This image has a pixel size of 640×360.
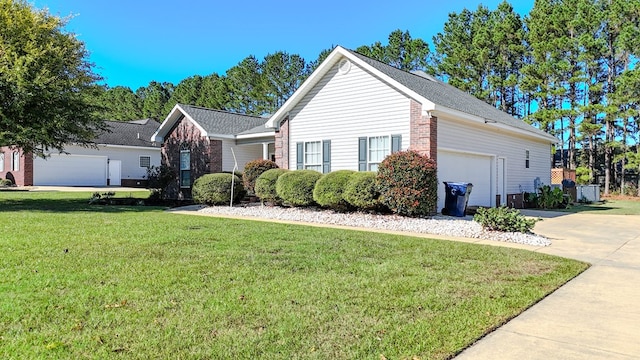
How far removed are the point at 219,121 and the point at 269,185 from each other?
8.50 m

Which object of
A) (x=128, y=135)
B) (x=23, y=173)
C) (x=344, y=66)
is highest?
(x=344, y=66)

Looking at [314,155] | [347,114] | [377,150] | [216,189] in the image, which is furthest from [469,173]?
[216,189]

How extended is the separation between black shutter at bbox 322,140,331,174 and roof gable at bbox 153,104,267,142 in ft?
21.8

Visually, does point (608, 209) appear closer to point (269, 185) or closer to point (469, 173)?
point (469, 173)

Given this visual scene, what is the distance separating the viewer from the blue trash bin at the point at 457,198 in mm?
13250

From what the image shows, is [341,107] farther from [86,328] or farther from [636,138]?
[636,138]

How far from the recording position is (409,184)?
38.2ft

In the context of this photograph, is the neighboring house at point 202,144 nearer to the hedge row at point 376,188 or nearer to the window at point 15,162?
the hedge row at point 376,188

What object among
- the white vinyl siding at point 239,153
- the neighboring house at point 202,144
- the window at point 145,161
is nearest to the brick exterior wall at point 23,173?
the window at point 145,161

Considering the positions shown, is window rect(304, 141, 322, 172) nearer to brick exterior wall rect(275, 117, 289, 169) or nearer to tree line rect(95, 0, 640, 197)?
brick exterior wall rect(275, 117, 289, 169)

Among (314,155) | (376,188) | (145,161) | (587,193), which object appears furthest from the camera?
(145,161)

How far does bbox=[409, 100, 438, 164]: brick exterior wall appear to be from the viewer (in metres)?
13.0

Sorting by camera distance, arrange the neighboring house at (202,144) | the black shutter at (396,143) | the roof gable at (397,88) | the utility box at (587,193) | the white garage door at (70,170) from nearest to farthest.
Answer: the roof gable at (397,88) → the black shutter at (396,143) → the neighboring house at (202,144) → the utility box at (587,193) → the white garage door at (70,170)

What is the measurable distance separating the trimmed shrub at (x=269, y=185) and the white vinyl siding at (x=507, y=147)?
5616 millimetres
